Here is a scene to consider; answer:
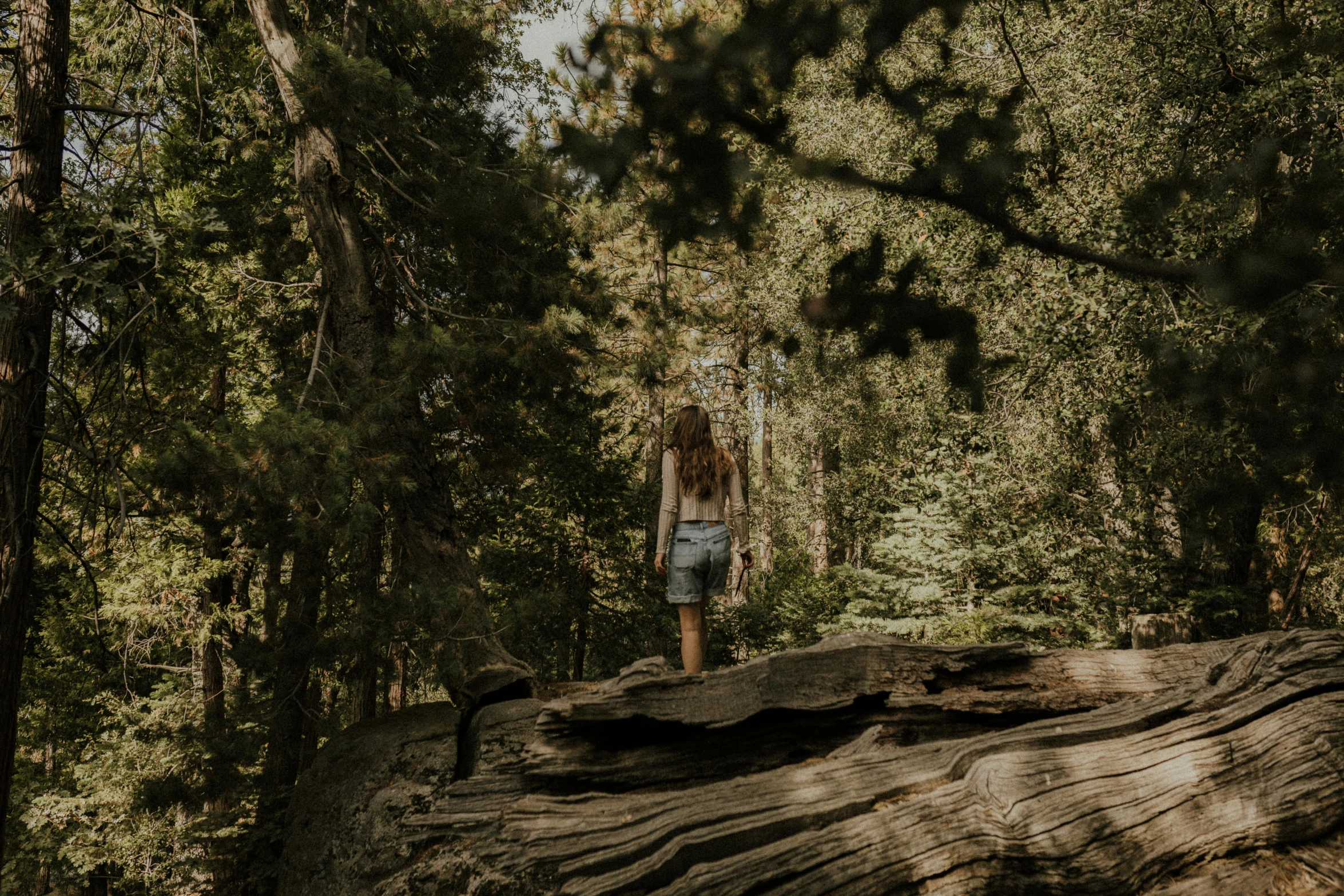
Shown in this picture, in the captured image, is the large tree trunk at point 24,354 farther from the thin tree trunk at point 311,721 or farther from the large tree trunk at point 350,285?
the thin tree trunk at point 311,721

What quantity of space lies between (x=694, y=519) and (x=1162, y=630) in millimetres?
3905

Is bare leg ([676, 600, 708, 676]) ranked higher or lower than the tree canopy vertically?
lower

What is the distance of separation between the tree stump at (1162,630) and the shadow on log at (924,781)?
5.77ft

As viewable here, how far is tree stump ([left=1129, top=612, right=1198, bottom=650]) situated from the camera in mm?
6348

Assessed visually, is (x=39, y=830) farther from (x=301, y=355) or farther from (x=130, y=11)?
(x=130, y=11)

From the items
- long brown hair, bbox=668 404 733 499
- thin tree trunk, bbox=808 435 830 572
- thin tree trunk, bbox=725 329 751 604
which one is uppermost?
thin tree trunk, bbox=725 329 751 604

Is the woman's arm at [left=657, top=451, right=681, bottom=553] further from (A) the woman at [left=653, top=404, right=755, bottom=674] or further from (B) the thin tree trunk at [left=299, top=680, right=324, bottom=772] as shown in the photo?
(B) the thin tree trunk at [left=299, top=680, right=324, bottom=772]

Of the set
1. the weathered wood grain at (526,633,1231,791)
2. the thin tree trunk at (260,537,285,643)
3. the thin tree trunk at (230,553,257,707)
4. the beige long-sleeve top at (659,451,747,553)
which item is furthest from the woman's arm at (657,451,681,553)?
the thin tree trunk at (230,553,257,707)

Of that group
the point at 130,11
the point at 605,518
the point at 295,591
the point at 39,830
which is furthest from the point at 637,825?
the point at 39,830

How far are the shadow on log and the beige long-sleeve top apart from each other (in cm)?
114

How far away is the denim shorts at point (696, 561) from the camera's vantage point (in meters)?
5.51

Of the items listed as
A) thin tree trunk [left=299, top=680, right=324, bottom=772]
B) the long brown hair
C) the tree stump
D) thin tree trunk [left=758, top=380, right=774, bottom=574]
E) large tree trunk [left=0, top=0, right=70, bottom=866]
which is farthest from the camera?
thin tree trunk [left=758, top=380, right=774, bottom=574]

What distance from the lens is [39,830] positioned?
1262 centimetres

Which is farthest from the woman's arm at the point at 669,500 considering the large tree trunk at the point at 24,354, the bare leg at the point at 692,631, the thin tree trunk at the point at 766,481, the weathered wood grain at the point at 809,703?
the thin tree trunk at the point at 766,481
